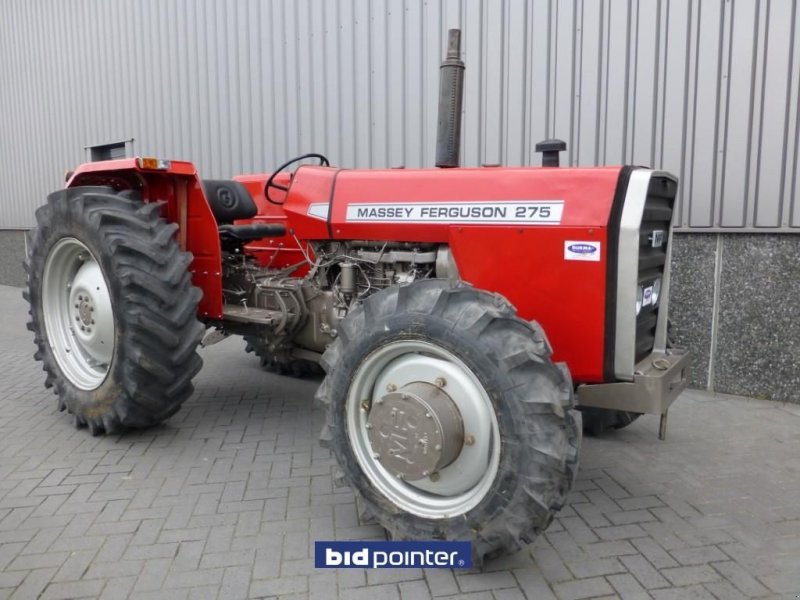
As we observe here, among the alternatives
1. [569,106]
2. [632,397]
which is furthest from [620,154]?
[632,397]

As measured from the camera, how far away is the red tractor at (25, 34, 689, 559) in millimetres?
2314

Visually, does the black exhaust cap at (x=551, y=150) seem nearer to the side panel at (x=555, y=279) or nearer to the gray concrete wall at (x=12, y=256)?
the side panel at (x=555, y=279)

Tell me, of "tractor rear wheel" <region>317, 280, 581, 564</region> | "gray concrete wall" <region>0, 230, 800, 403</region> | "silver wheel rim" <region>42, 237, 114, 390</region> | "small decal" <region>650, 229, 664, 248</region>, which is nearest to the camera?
"tractor rear wheel" <region>317, 280, 581, 564</region>

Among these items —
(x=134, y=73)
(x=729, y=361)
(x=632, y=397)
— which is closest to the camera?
(x=632, y=397)

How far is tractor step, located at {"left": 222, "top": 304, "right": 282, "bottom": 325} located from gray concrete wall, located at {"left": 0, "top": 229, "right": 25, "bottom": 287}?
8785 millimetres

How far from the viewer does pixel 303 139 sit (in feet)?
22.7

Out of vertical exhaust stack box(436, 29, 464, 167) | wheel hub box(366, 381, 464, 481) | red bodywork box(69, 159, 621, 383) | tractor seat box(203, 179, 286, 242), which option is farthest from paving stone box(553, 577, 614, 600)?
tractor seat box(203, 179, 286, 242)

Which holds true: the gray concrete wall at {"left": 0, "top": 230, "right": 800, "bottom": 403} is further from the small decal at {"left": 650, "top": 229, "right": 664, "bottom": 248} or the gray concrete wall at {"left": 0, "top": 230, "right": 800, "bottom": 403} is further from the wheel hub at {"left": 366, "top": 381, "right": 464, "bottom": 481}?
the wheel hub at {"left": 366, "top": 381, "right": 464, "bottom": 481}

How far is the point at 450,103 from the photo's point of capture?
331cm

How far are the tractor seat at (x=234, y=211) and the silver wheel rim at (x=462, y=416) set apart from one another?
1949 mm

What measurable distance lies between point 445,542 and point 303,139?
5.40 metres

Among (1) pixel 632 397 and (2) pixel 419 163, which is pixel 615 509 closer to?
(1) pixel 632 397

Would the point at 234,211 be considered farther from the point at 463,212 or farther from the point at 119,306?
the point at 463,212

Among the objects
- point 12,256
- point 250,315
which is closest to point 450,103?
point 250,315
